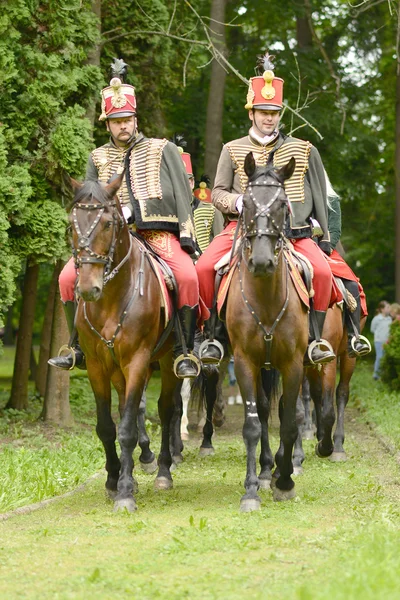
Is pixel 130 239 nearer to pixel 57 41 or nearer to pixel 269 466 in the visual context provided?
pixel 269 466

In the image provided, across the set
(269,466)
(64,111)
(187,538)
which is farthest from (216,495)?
(64,111)

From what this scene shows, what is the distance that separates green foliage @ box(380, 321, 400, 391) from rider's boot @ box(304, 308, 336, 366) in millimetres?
11941

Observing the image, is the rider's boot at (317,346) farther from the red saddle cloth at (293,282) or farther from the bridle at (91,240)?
the bridle at (91,240)

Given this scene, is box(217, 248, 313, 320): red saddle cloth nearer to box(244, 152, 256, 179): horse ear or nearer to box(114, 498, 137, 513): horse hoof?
box(244, 152, 256, 179): horse ear

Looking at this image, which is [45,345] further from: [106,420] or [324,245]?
[106,420]

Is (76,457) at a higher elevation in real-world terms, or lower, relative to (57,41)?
lower

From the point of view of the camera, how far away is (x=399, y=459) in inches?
470

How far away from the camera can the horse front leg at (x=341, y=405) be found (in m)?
12.8

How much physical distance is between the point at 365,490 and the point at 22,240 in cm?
698

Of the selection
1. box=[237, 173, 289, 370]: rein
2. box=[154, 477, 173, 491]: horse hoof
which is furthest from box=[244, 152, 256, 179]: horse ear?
box=[154, 477, 173, 491]: horse hoof

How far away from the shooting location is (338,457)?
1270 centimetres

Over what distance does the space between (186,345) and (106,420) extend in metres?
1.06

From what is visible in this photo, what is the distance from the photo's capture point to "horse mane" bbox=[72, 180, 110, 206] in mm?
8625

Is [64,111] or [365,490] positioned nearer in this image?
[365,490]
